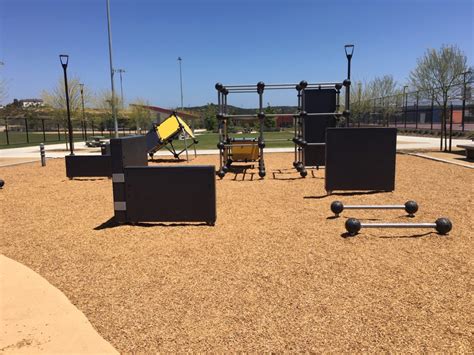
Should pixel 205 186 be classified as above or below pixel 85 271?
above

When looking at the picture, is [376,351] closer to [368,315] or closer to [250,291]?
[368,315]

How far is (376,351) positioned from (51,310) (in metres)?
2.82

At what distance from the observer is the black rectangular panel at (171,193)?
6230mm

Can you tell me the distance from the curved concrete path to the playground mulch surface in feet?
0.37

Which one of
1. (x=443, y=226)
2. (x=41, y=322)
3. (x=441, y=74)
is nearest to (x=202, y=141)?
(x=441, y=74)

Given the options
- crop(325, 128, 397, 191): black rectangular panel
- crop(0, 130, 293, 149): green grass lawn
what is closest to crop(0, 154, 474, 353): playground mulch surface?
crop(325, 128, 397, 191): black rectangular panel

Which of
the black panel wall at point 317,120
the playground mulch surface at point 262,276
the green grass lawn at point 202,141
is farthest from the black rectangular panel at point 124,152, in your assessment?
the green grass lawn at point 202,141

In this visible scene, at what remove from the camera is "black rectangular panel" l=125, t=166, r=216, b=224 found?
20.4 feet

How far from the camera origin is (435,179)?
34.8 ft

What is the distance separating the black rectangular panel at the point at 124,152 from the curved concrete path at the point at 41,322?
236cm

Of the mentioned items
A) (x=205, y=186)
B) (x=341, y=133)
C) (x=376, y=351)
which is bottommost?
(x=376, y=351)

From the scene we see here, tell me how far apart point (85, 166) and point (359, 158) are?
26.2 feet

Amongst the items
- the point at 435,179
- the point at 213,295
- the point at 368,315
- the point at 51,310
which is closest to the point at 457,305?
the point at 368,315

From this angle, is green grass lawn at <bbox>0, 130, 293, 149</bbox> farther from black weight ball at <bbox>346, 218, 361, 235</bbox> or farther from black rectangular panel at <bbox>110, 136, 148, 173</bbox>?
black weight ball at <bbox>346, 218, 361, 235</bbox>
